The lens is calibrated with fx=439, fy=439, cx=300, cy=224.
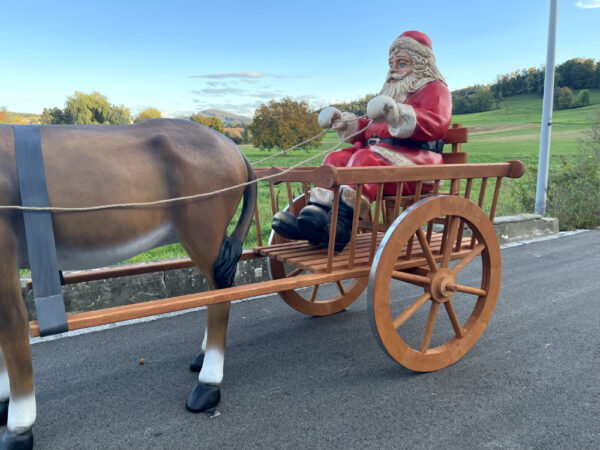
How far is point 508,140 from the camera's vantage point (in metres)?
18.0

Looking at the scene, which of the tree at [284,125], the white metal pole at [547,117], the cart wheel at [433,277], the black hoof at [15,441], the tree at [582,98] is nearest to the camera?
the black hoof at [15,441]

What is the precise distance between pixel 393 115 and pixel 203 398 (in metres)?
1.67

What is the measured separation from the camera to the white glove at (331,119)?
2736 millimetres

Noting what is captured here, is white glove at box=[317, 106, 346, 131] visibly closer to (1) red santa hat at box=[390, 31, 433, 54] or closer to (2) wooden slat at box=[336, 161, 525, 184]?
(1) red santa hat at box=[390, 31, 433, 54]

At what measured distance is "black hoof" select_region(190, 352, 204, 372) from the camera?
92.6 inches

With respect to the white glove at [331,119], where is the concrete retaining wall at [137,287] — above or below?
below

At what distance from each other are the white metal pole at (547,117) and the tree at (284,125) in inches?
143

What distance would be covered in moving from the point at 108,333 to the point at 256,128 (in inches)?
121

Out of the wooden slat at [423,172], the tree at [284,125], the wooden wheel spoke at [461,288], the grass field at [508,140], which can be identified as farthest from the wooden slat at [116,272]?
the tree at [284,125]

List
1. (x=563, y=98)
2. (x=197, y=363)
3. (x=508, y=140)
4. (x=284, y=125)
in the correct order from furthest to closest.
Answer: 1. (x=563, y=98)
2. (x=508, y=140)
3. (x=284, y=125)
4. (x=197, y=363)

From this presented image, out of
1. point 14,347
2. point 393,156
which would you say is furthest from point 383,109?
point 14,347

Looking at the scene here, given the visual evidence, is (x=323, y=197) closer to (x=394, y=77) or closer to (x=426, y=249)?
(x=426, y=249)

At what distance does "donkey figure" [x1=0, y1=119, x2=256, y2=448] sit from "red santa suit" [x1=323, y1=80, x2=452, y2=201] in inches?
30.5

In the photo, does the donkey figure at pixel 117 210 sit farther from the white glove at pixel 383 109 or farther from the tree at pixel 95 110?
the tree at pixel 95 110
